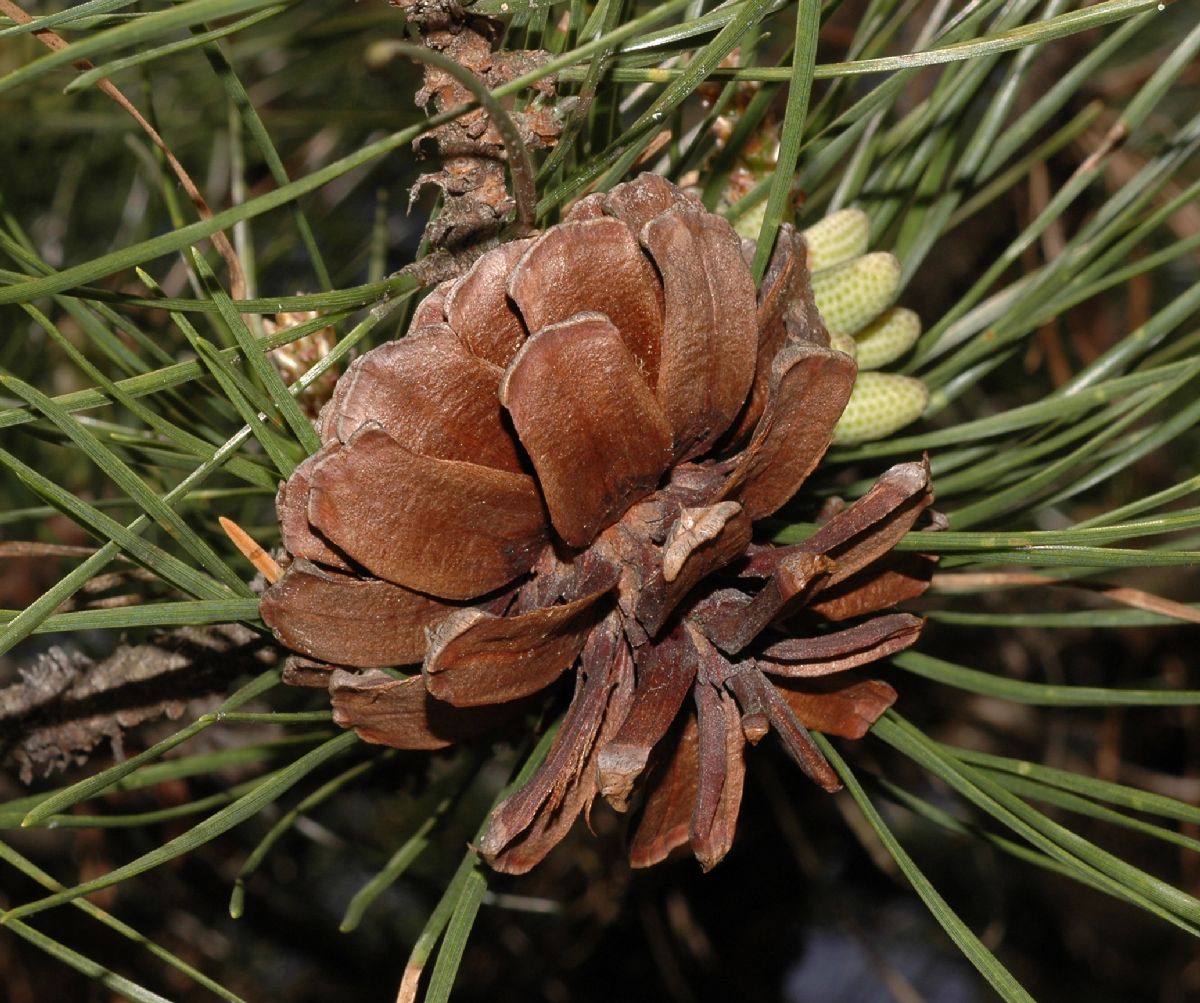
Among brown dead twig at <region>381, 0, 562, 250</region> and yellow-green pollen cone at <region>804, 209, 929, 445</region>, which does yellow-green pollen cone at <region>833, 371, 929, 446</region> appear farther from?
brown dead twig at <region>381, 0, 562, 250</region>

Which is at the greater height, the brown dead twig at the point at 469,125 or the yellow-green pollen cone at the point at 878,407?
the brown dead twig at the point at 469,125

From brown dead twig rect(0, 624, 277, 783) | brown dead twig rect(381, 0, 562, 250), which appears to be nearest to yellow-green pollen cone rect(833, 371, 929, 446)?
brown dead twig rect(381, 0, 562, 250)

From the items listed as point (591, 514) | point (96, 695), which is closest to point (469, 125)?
point (591, 514)

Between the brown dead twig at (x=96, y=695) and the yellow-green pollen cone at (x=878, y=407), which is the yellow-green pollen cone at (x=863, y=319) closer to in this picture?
the yellow-green pollen cone at (x=878, y=407)

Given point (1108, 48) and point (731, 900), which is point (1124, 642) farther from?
point (1108, 48)

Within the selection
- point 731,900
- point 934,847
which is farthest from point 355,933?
point 934,847

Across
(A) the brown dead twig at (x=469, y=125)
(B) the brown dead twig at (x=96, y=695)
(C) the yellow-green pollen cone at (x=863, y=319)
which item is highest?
(A) the brown dead twig at (x=469, y=125)

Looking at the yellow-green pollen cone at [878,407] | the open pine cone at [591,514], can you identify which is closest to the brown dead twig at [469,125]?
the open pine cone at [591,514]
